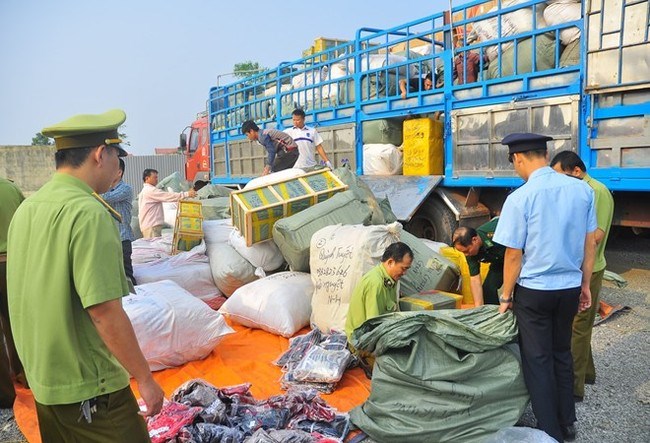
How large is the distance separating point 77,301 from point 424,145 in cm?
478

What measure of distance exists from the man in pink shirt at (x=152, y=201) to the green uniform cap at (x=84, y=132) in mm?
4089

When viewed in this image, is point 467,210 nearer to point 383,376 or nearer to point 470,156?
point 470,156

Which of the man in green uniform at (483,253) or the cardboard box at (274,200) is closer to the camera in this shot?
the man in green uniform at (483,253)

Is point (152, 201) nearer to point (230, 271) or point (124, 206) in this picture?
point (124, 206)

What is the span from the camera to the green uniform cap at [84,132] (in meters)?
1.53

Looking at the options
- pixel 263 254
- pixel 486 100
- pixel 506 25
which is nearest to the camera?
pixel 263 254

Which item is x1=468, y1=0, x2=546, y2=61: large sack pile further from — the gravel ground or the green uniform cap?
the green uniform cap

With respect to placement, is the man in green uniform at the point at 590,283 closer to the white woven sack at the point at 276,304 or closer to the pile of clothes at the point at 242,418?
the pile of clothes at the point at 242,418

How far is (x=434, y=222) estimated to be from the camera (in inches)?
233

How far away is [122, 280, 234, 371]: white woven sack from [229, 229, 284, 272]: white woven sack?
107 centimetres

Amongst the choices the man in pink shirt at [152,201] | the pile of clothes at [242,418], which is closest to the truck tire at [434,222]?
the man in pink shirt at [152,201]

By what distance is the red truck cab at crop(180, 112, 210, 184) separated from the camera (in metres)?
11.1

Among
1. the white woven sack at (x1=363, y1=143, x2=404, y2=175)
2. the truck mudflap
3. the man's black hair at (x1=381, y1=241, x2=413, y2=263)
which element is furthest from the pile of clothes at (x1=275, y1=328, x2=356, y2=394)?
the white woven sack at (x1=363, y1=143, x2=404, y2=175)

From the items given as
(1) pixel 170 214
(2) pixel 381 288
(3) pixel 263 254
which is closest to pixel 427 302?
(2) pixel 381 288
